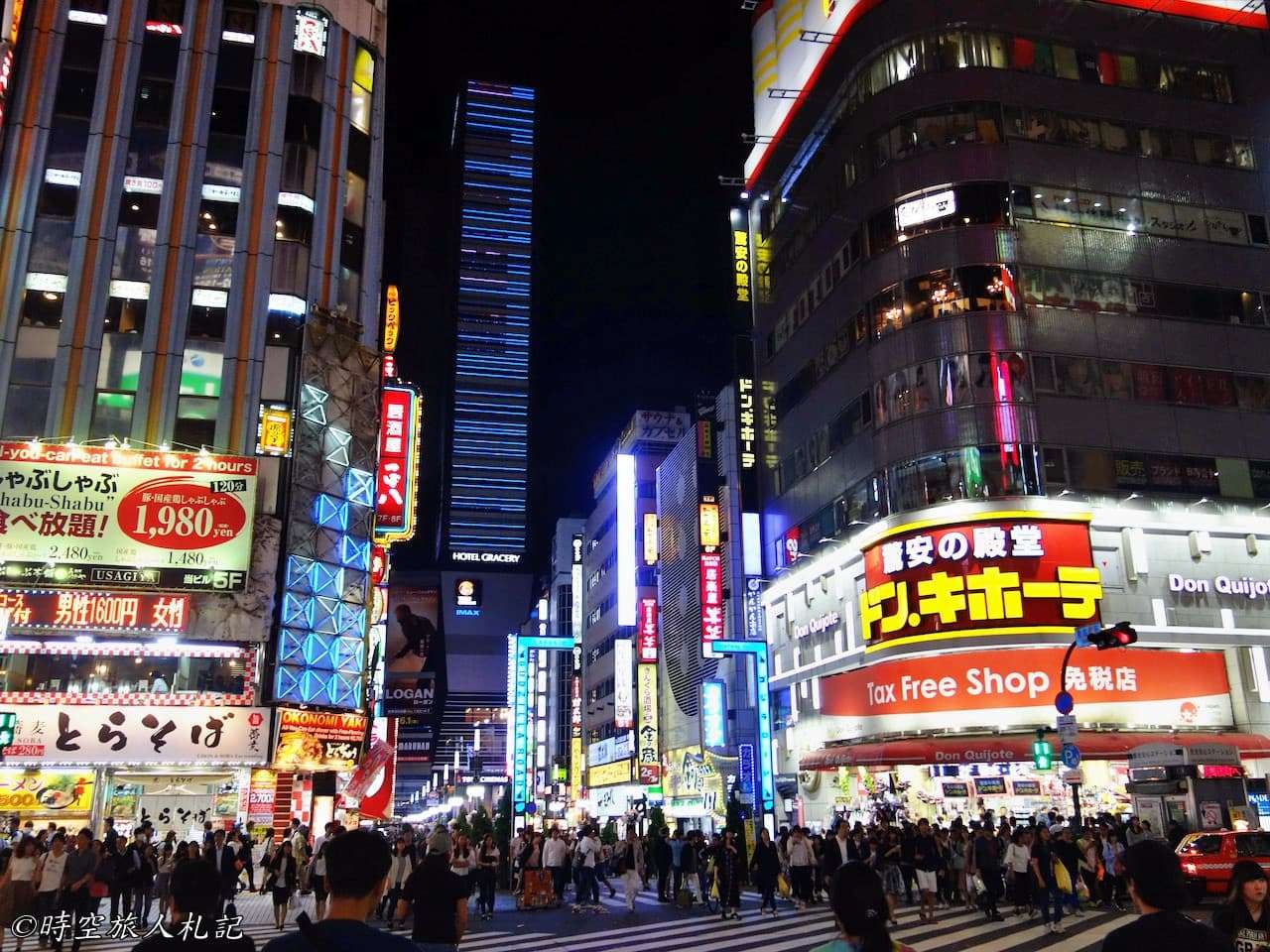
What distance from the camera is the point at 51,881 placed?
16172 mm

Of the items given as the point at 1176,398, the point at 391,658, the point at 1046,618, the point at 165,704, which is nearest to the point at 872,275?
the point at 1176,398

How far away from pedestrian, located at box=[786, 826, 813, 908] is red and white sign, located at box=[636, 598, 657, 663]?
3826cm

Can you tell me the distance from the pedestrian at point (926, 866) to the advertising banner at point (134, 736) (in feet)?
70.1

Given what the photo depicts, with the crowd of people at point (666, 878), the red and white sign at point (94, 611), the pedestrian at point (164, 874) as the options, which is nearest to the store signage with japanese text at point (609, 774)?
the crowd of people at point (666, 878)

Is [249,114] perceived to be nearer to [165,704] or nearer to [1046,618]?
[165,704]

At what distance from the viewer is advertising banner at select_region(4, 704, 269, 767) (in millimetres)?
31266

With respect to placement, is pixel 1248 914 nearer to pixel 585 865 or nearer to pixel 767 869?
pixel 767 869

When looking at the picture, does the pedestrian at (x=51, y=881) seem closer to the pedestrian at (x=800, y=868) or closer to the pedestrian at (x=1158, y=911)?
the pedestrian at (x=800, y=868)

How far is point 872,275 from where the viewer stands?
120ft

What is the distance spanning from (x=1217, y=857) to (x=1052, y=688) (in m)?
12.2

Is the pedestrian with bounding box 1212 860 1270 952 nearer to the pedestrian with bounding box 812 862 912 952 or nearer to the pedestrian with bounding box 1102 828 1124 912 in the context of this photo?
the pedestrian with bounding box 812 862 912 952

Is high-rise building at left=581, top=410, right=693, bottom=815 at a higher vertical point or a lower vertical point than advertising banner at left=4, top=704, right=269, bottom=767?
higher

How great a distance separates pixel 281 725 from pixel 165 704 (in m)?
3.59

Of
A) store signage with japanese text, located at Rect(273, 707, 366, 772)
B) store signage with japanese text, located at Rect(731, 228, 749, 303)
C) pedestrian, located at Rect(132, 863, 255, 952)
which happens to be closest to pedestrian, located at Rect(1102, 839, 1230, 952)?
pedestrian, located at Rect(132, 863, 255, 952)
